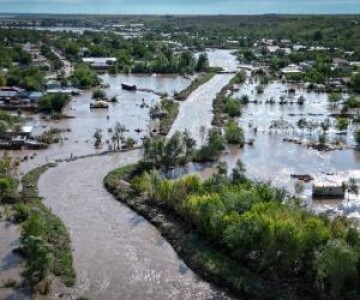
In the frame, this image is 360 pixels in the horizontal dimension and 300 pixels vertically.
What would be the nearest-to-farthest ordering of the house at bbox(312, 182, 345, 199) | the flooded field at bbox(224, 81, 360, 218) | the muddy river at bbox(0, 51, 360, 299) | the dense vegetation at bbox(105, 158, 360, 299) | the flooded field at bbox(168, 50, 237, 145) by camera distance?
1. the dense vegetation at bbox(105, 158, 360, 299)
2. the muddy river at bbox(0, 51, 360, 299)
3. the house at bbox(312, 182, 345, 199)
4. the flooded field at bbox(224, 81, 360, 218)
5. the flooded field at bbox(168, 50, 237, 145)

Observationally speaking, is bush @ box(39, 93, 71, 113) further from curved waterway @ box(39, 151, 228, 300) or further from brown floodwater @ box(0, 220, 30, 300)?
brown floodwater @ box(0, 220, 30, 300)

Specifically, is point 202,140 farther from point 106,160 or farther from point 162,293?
point 162,293

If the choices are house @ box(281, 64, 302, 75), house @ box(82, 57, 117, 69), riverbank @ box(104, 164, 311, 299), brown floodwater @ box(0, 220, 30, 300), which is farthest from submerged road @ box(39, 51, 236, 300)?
house @ box(82, 57, 117, 69)

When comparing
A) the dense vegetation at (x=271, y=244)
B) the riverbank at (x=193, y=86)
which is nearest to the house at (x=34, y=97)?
the riverbank at (x=193, y=86)

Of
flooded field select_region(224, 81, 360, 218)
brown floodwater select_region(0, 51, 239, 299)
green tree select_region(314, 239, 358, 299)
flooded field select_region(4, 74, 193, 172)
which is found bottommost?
flooded field select_region(4, 74, 193, 172)

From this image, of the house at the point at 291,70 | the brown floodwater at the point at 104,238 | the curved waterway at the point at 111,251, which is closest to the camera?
the curved waterway at the point at 111,251

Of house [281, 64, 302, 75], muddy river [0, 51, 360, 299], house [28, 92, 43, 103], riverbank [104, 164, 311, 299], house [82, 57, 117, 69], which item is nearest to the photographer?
riverbank [104, 164, 311, 299]

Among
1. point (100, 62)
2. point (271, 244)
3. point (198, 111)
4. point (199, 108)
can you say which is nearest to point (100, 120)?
point (198, 111)

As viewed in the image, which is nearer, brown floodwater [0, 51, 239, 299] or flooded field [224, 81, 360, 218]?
brown floodwater [0, 51, 239, 299]

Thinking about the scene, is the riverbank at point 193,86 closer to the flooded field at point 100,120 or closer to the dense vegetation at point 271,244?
the flooded field at point 100,120
